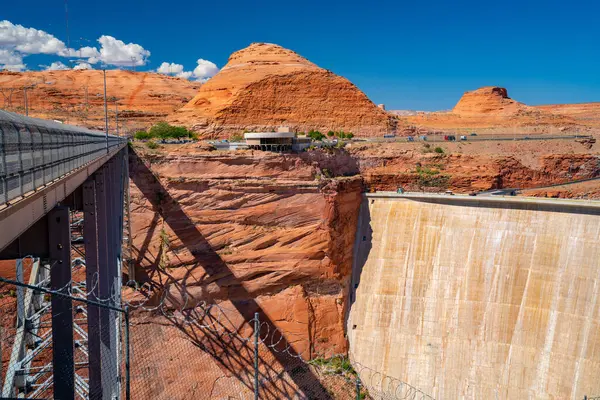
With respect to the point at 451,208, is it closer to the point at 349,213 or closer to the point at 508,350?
the point at 349,213

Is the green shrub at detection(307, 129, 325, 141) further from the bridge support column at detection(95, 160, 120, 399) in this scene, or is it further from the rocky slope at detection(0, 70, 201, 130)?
the bridge support column at detection(95, 160, 120, 399)

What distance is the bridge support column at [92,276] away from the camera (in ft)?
43.9

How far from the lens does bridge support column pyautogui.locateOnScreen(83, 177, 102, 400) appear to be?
13.4 meters

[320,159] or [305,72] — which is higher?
[305,72]

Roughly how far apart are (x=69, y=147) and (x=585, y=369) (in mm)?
25149

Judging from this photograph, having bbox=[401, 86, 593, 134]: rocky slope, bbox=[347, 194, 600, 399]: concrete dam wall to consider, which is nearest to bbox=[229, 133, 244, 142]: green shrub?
bbox=[347, 194, 600, 399]: concrete dam wall

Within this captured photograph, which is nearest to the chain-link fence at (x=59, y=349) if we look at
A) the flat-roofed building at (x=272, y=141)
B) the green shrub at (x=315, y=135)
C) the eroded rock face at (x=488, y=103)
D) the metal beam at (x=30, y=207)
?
the metal beam at (x=30, y=207)

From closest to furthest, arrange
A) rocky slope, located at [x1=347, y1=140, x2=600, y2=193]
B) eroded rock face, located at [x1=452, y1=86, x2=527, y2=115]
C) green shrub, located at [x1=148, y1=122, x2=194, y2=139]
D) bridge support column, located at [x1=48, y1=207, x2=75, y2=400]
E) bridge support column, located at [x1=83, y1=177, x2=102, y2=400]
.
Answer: bridge support column, located at [x1=48, y1=207, x2=75, y2=400] < bridge support column, located at [x1=83, y1=177, x2=102, y2=400] < rocky slope, located at [x1=347, y1=140, x2=600, y2=193] < green shrub, located at [x1=148, y1=122, x2=194, y2=139] < eroded rock face, located at [x1=452, y1=86, x2=527, y2=115]

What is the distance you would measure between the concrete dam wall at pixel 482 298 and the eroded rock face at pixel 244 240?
2.72 meters

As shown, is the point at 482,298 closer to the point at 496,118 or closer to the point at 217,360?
the point at 217,360

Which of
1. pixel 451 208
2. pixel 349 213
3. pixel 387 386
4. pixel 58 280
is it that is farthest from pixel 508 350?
pixel 58 280

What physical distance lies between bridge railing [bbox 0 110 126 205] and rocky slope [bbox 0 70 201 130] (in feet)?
148

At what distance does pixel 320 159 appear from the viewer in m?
33.6

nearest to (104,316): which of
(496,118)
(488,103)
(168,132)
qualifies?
(168,132)
